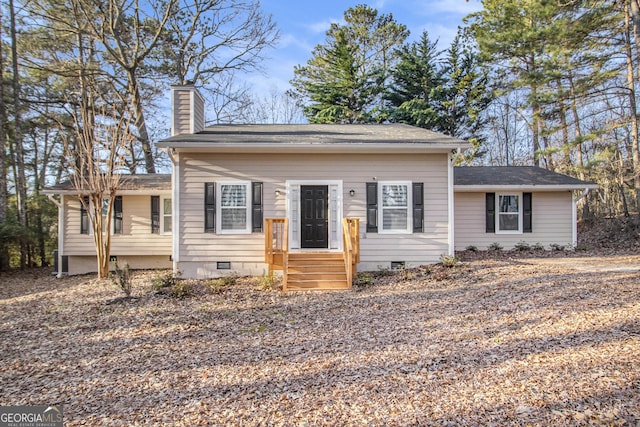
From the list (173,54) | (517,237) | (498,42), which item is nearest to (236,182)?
(517,237)

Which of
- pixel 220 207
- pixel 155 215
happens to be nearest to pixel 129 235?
pixel 155 215

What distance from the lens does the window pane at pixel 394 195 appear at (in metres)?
8.91

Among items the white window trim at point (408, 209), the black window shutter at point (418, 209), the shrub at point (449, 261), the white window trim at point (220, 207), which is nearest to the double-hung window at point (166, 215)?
the white window trim at point (220, 207)

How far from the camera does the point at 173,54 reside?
642 inches

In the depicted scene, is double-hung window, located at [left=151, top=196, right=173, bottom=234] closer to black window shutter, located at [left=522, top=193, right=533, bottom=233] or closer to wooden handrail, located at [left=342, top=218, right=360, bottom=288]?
wooden handrail, located at [left=342, top=218, right=360, bottom=288]

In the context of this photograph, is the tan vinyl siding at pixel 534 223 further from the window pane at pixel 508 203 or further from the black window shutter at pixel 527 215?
the window pane at pixel 508 203

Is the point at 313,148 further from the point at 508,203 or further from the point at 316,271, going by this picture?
the point at 508,203

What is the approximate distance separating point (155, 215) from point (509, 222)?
36.7ft

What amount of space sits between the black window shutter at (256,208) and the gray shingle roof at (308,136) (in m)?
1.18

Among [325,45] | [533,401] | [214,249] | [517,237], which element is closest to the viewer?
[533,401]

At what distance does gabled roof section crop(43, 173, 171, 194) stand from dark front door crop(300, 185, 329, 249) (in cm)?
484

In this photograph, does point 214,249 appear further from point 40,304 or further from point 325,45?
point 325,45

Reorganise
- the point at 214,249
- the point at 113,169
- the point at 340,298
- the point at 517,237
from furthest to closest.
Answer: the point at 517,237 → the point at 113,169 → the point at 214,249 → the point at 340,298

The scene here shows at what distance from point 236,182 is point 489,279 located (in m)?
6.00
